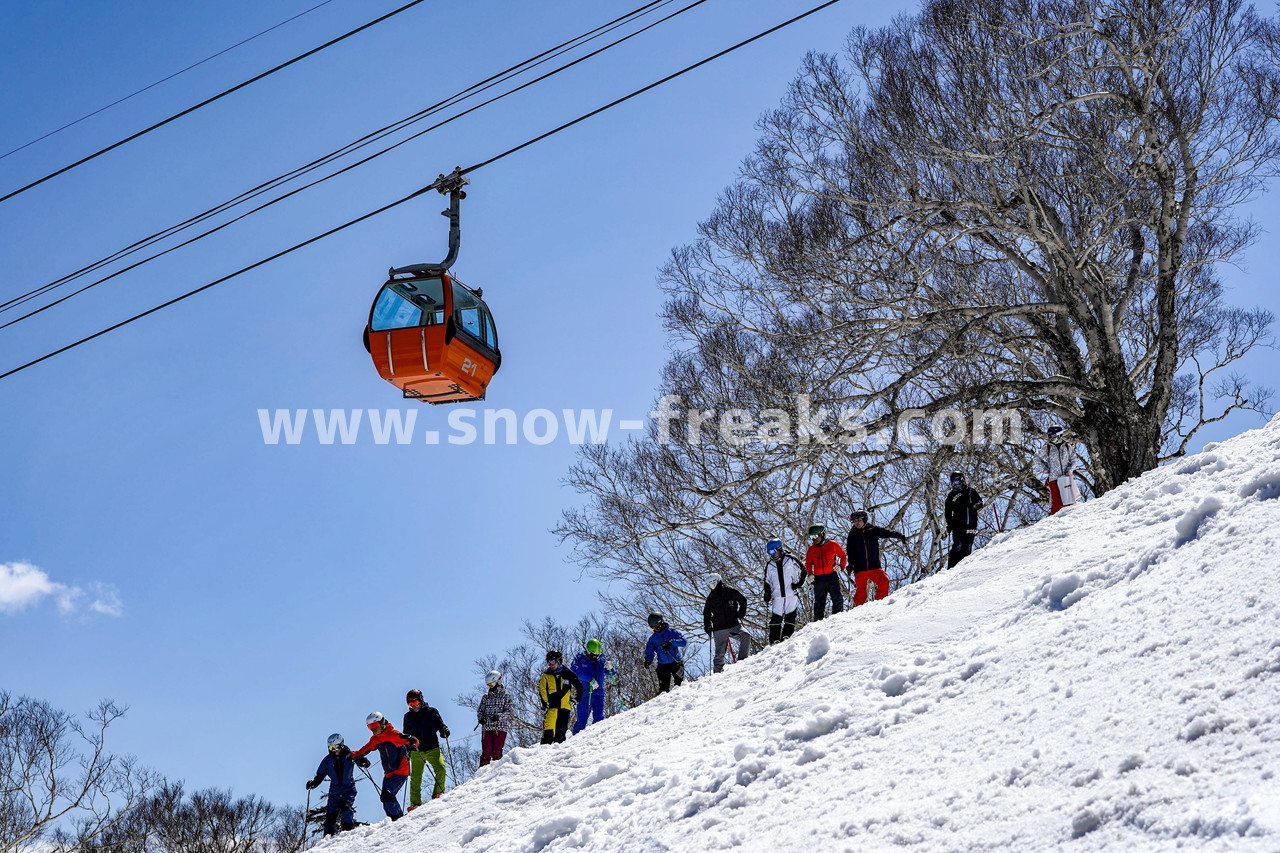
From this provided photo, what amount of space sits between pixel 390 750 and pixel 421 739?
0.34 meters

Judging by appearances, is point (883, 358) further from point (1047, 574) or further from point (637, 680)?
point (637, 680)

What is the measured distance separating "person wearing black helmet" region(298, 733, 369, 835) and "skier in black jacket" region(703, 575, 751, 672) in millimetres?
4282

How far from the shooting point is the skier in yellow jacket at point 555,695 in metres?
11.5

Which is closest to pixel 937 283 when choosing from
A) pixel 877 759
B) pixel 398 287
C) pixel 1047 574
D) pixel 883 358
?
pixel 883 358

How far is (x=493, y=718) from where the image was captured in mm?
11750

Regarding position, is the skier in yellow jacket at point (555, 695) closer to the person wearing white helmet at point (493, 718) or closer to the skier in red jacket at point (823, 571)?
the person wearing white helmet at point (493, 718)

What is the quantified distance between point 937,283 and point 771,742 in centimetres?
1227

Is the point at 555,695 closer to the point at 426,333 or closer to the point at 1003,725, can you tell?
the point at 426,333

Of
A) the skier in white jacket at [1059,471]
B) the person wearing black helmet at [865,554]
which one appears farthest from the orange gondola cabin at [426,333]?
the skier in white jacket at [1059,471]

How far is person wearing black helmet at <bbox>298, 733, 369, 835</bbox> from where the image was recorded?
11.5 m

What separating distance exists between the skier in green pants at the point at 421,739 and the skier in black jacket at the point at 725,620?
3.30m

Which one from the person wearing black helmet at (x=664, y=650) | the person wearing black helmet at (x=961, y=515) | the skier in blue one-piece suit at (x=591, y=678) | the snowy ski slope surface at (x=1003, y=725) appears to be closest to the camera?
the snowy ski slope surface at (x=1003, y=725)

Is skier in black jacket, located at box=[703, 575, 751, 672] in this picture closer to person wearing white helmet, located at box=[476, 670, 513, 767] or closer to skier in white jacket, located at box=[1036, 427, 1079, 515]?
person wearing white helmet, located at box=[476, 670, 513, 767]

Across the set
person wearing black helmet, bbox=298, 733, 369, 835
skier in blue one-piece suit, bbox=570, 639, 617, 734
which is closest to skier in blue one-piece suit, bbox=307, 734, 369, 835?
person wearing black helmet, bbox=298, 733, 369, 835
